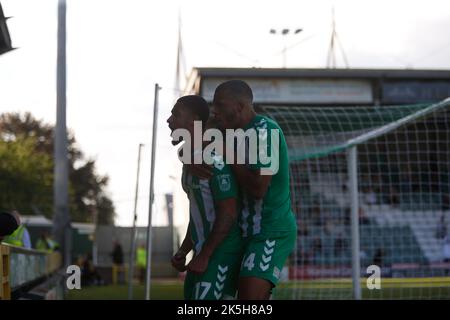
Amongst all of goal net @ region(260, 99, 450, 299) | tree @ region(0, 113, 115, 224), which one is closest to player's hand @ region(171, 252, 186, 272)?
goal net @ region(260, 99, 450, 299)

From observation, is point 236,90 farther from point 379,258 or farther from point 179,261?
point 379,258

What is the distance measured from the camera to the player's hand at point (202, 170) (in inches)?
169

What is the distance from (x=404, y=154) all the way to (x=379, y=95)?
895 cm

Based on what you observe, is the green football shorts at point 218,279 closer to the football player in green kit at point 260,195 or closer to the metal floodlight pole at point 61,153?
the football player in green kit at point 260,195

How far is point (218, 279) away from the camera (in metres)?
Answer: 4.33

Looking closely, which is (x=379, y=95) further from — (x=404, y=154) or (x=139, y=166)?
(x=139, y=166)

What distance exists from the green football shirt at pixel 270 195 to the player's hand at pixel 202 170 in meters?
0.20

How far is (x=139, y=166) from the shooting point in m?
12.2

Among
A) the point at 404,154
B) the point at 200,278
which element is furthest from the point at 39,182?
the point at 200,278

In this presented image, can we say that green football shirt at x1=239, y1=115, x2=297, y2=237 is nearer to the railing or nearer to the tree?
the railing

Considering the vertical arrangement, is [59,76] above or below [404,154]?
above

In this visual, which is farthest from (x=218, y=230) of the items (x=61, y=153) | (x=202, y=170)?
(x=61, y=153)

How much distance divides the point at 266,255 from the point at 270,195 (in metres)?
0.30
